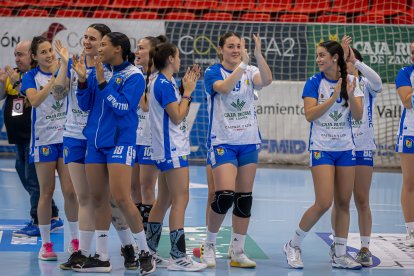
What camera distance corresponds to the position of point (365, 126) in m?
7.26

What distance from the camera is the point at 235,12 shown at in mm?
16438

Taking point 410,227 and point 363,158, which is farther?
point 410,227

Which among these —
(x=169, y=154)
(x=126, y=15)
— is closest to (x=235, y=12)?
(x=126, y=15)

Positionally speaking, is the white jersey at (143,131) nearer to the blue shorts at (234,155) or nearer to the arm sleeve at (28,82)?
the blue shorts at (234,155)

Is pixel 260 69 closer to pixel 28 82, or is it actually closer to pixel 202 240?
pixel 28 82

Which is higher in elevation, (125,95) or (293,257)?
(125,95)

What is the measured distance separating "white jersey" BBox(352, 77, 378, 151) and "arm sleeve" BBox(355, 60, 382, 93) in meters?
0.07

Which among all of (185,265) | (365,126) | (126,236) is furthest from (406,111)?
(126,236)

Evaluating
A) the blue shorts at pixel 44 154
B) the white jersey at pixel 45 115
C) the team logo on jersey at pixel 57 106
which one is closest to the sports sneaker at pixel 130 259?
the blue shorts at pixel 44 154

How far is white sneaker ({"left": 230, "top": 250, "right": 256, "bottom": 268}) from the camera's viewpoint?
6914mm

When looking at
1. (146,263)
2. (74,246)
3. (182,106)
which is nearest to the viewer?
(146,263)

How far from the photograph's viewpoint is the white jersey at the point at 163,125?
6586 millimetres

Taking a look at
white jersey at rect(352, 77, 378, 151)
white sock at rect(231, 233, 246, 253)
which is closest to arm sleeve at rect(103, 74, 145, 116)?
white sock at rect(231, 233, 246, 253)

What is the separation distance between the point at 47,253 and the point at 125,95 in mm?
1698
